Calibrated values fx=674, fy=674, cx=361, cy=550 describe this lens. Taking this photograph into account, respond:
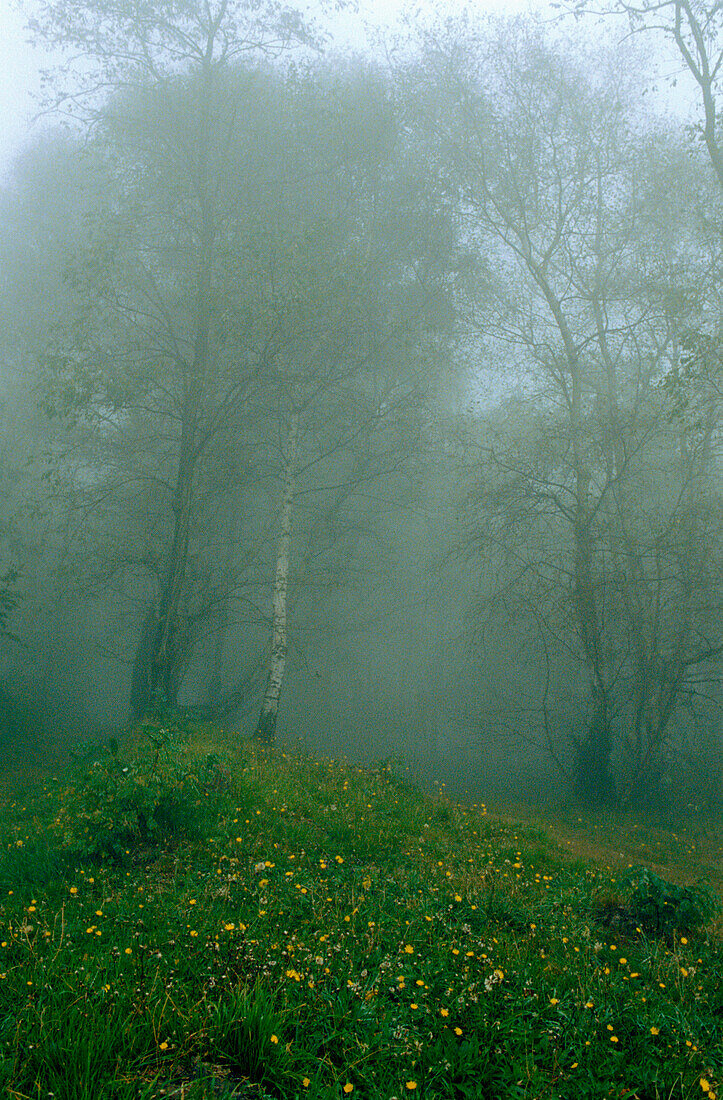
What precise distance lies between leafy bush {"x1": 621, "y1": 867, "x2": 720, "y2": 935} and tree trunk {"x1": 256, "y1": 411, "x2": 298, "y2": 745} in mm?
7941

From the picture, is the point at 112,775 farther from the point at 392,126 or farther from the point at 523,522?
the point at 392,126

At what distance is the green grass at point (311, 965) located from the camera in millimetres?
2443

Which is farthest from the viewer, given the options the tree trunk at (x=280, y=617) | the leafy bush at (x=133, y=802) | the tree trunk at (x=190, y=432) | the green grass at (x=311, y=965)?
the tree trunk at (x=190, y=432)

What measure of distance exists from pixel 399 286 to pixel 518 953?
48.5 feet

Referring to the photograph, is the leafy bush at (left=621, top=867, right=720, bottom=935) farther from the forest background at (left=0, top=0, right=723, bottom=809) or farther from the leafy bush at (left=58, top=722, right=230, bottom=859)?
the forest background at (left=0, top=0, right=723, bottom=809)

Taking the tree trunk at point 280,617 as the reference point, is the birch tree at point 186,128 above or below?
above

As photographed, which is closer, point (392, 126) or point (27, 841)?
point (27, 841)

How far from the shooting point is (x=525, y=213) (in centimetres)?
1496

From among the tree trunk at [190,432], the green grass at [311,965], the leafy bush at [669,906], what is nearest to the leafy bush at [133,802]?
the green grass at [311,965]

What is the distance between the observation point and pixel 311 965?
3150 millimetres

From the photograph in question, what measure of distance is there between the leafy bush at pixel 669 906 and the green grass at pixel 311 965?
0.04m

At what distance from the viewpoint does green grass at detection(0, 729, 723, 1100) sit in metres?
2.44

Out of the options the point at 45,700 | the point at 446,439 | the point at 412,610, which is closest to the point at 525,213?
the point at 446,439

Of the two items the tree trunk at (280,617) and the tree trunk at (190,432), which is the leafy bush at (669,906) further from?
the tree trunk at (190,432)
